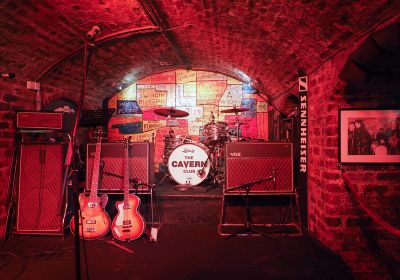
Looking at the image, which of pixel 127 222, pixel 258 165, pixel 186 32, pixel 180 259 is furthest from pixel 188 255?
pixel 186 32

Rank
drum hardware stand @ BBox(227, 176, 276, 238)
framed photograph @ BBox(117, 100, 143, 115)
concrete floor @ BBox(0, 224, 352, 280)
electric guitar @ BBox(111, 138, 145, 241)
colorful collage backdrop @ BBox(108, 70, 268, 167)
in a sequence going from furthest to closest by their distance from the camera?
framed photograph @ BBox(117, 100, 143, 115), colorful collage backdrop @ BBox(108, 70, 268, 167), drum hardware stand @ BBox(227, 176, 276, 238), electric guitar @ BBox(111, 138, 145, 241), concrete floor @ BBox(0, 224, 352, 280)

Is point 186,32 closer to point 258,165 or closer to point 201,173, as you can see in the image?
point 258,165

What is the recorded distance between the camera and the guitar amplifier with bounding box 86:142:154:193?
384 cm

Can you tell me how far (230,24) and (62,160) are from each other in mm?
2841

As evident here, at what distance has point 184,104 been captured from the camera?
22.2ft

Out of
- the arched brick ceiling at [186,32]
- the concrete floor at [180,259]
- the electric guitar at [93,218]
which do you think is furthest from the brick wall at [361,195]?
the electric guitar at [93,218]

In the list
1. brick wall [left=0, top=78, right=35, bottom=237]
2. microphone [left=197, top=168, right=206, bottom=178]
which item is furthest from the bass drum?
brick wall [left=0, top=78, right=35, bottom=237]

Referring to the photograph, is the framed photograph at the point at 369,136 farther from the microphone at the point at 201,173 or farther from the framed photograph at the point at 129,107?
the framed photograph at the point at 129,107

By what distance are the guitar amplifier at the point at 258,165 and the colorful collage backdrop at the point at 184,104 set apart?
295 cm

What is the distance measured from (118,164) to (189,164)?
1591mm

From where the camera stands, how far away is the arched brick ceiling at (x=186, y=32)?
2471mm

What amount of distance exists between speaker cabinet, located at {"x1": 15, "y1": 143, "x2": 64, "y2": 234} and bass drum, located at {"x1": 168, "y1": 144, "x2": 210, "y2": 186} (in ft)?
6.94

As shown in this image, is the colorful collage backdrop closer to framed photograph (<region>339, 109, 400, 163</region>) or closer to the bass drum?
the bass drum

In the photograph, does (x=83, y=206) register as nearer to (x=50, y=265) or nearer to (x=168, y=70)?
(x=50, y=265)
